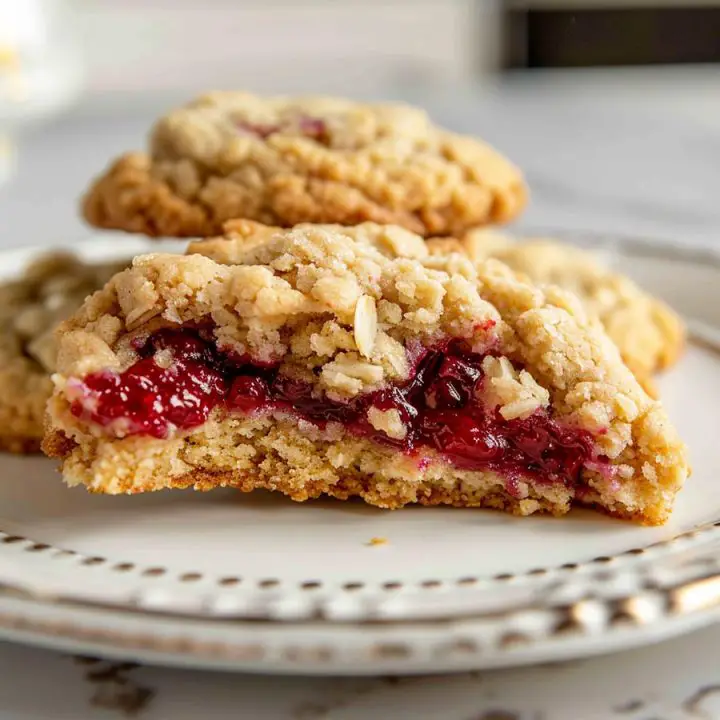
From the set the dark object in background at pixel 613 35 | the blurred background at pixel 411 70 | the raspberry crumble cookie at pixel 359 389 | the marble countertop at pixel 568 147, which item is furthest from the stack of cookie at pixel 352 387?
the dark object in background at pixel 613 35

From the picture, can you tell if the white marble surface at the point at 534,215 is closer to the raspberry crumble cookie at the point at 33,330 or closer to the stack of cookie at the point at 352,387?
the stack of cookie at the point at 352,387

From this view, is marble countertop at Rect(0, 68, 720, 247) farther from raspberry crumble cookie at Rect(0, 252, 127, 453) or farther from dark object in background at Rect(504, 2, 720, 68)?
raspberry crumble cookie at Rect(0, 252, 127, 453)

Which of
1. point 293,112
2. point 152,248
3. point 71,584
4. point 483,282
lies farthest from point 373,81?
point 71,584

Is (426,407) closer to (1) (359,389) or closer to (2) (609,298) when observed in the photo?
(1) (359,389)

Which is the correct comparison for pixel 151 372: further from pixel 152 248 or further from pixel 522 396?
pixel 152 248

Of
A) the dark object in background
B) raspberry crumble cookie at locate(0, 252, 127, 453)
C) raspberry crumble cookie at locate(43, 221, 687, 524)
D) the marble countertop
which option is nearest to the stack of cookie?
raspberry crumble cookie at locate(43, 221, 687, 524)

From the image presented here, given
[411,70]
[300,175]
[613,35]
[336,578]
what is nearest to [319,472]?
[336,578]

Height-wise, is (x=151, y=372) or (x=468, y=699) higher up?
(x=151, y=372)
